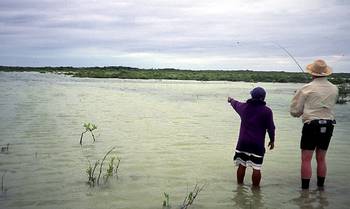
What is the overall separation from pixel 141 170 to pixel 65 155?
1.81 metres

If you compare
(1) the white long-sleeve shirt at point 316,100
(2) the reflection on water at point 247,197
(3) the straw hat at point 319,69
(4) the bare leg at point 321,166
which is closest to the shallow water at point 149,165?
(2) the reflection on water at point 247,197

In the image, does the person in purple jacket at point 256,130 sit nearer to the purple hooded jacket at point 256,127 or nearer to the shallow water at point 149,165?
the purple hooded jacket at point 256,127

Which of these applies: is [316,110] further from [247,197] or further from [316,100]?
[247,197]

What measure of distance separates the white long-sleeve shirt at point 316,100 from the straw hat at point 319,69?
0.29 ft

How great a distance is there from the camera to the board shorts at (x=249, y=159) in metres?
6.46

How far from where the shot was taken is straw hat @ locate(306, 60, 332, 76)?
Result: 21.3 feet

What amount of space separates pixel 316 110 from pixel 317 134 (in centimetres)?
34

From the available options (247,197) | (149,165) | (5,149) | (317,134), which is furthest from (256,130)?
(5,149)

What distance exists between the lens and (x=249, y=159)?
6.54m

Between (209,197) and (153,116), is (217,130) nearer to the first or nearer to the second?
(153,116)

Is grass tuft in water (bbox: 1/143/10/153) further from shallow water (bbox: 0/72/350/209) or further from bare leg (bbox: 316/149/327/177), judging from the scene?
bare leg (bbox: 316/149/327/177)

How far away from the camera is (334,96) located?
6.45 meters

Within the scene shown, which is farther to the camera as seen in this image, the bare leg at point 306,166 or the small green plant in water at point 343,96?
the small green plant in water at point 343,96

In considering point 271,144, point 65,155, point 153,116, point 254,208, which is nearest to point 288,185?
point 271,144
